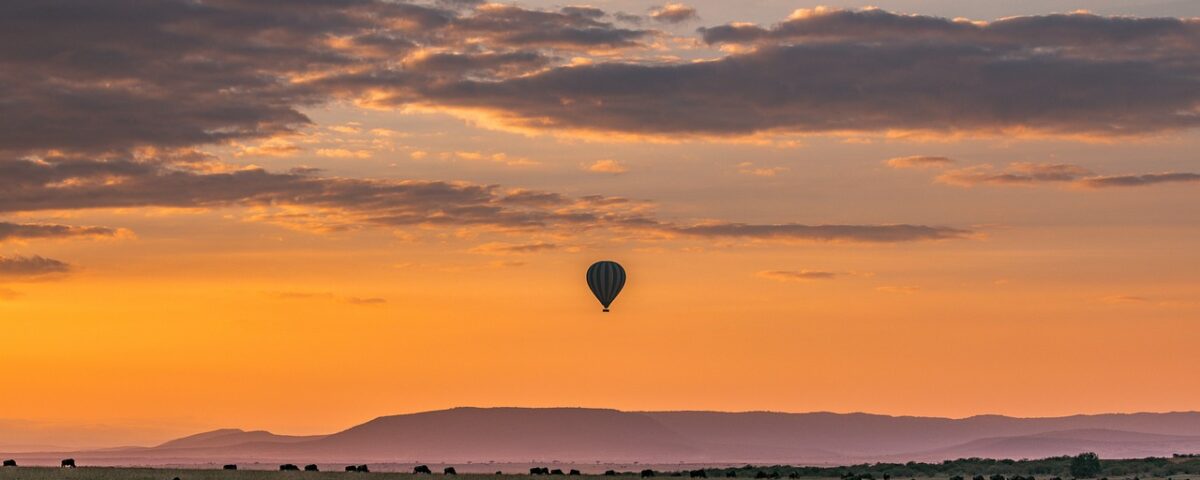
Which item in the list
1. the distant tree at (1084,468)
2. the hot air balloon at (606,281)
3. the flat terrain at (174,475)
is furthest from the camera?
the hot air balloon at (606,281)

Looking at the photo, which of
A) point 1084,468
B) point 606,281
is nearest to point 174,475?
point 606,281

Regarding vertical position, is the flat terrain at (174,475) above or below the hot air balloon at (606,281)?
below

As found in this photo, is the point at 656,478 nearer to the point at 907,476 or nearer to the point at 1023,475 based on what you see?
the point at 907,476

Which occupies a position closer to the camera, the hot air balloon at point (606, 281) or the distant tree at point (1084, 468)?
the distant tree at point (1084, 468)

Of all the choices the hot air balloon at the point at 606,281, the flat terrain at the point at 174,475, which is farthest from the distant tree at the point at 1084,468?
the hot air balloon at the point at 606,281

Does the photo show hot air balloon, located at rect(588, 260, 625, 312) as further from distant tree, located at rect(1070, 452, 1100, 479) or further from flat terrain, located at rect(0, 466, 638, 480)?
distant tree, located at rect(1070, 452, 1100, 479)

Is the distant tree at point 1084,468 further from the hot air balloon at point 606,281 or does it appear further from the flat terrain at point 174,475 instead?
the hot air balloon at point 606,281

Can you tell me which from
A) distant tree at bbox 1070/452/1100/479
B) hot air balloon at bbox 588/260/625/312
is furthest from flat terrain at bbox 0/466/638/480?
distant tree at bbox 1070/452/1100/479

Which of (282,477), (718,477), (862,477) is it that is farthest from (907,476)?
(282,477)
